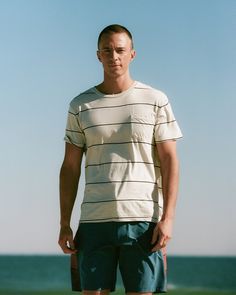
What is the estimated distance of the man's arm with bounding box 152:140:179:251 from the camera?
3.51 m

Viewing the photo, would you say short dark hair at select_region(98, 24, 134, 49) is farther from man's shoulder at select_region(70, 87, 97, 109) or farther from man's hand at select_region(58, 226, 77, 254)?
Result: man's hand at select_region(58, 226, 77, 254)

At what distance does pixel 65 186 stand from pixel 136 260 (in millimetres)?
514

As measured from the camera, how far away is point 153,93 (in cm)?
366

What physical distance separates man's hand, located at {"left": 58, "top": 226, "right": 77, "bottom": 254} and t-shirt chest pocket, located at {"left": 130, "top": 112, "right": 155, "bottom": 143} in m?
0.55

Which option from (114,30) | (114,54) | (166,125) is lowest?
(166,125)

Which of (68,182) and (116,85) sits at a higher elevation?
(116,85)

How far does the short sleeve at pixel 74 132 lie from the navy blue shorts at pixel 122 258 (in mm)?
409

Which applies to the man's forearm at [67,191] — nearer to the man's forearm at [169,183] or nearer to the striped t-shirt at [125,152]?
the striped t-shirt at [125,152]

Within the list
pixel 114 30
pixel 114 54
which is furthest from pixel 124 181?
pixel 114 30

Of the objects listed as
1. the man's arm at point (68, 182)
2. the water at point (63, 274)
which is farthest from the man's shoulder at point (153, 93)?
the water at point (63, 274)

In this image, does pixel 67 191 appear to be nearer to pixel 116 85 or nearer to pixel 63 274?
pixel 116 85

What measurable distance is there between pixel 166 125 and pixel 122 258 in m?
0.64

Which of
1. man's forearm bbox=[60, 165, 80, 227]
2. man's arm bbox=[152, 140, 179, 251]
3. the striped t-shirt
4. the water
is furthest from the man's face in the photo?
the water

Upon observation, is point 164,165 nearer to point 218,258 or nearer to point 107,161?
point 107,161
